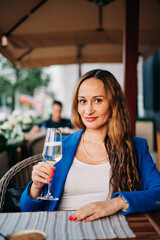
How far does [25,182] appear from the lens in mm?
1665

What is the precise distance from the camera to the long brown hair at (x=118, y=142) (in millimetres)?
1473

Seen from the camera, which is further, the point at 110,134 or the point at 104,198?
the point at 110,134

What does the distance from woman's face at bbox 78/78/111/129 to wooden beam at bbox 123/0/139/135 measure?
4.54 ft

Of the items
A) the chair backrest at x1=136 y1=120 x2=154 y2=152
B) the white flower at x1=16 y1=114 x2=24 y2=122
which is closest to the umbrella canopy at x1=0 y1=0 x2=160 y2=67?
the white flower at x1=16 y1=114 x2=24 y2=122

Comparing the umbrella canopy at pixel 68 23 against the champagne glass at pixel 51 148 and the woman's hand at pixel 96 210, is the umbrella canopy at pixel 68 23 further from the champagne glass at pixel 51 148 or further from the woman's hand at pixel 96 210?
the woman's hand at pixel 96 210

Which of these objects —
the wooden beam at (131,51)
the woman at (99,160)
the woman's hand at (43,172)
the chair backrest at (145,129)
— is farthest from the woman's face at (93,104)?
the chair backrest at (145,129)

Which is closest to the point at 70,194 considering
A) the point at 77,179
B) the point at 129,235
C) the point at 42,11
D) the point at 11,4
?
the point at 77,179

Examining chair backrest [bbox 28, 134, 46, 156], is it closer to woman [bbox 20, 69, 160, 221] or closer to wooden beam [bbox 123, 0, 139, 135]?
wooden beam [bbox 123, 0, 139, 135]

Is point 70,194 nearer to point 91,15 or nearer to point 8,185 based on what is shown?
point 8,185

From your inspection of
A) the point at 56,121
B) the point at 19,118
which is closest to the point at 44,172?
the point at 19,118

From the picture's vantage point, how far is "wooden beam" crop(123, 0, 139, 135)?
282 cm

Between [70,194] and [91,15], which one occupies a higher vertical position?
[91,15]

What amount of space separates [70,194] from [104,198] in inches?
7.6

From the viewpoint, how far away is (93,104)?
153cm
